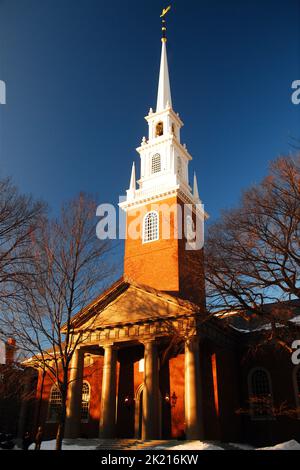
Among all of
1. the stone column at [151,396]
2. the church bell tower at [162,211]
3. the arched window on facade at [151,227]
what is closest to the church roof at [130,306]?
the stone column at [151,396]

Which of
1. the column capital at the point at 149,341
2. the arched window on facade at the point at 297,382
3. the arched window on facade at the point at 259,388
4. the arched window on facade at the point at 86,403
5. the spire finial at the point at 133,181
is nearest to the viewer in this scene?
the column capital at the point at 149,341

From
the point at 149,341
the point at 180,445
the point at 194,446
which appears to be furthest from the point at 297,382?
the point at 180,445

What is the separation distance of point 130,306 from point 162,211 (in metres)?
10.3

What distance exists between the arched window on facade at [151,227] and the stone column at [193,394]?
12.0 meters

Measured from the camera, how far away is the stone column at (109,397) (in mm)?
19672

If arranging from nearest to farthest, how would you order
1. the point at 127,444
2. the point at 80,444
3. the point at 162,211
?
the point at 127,444, the point at 80,444, the point at 162,211

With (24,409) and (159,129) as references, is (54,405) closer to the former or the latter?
(24,409)

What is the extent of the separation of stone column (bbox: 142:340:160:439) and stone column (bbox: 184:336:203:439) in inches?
63.4

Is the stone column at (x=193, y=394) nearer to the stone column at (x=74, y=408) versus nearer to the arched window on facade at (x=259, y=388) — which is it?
the arched window on facade at (x=259, y=388)

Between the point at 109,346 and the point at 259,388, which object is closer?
the point at 109,346

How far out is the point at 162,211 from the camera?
3045 centimetres

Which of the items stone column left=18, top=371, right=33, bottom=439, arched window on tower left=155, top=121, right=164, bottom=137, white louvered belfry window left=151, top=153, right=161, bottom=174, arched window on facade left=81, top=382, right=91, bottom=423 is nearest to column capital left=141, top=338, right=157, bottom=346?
arched window on facade left=81, top=382, right=91, bottom=423

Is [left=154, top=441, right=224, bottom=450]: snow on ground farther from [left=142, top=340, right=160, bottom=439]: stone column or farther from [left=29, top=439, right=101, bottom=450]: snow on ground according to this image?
[left=29, top=439, right=101, bottom=450]: snow on ground
